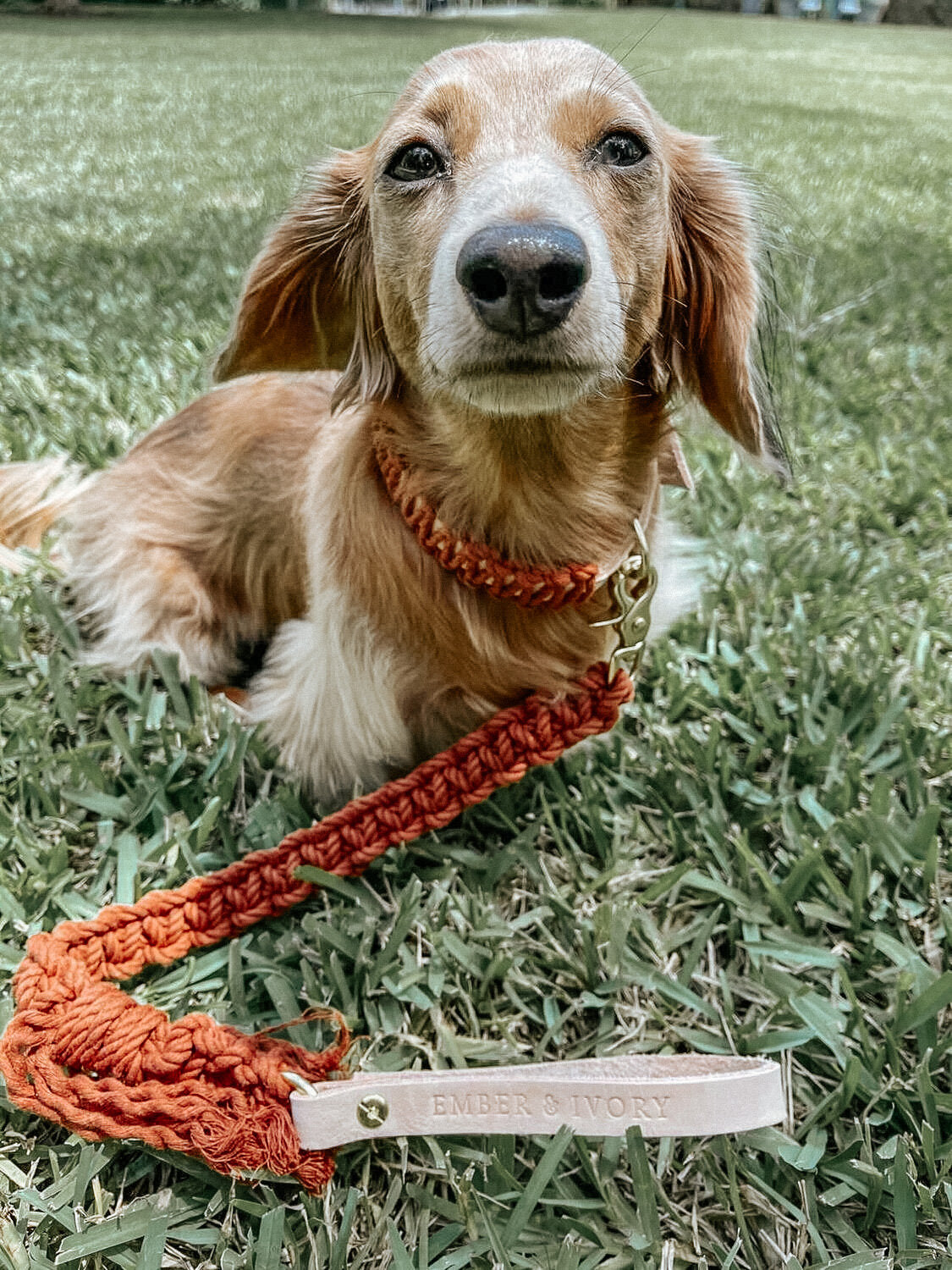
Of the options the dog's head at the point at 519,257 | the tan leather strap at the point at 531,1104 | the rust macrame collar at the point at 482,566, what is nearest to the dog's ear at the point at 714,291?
the dog's head at the point at 519,257

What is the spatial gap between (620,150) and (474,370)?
44 centimetres

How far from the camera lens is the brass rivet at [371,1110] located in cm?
117

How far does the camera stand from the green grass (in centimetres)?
115

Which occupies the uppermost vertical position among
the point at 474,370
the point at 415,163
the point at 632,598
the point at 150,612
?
the point at 415,163

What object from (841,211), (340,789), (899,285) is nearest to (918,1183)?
(340,789)

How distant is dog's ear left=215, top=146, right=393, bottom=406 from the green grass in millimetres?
279

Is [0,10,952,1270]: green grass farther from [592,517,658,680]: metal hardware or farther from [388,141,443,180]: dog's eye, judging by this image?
[388,141,443,180]: dog's eye

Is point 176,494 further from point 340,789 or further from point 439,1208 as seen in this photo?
point 439,1208

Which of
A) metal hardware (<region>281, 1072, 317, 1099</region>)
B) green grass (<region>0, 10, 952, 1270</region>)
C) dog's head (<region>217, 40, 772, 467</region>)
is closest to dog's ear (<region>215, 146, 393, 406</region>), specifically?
dog's head (<region>217, 40, 772, 467</region>)

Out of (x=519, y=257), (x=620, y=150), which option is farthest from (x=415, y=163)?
(x=519, y=257)

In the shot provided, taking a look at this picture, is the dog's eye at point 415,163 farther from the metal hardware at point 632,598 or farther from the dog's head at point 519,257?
the metal hardware at point 632,598

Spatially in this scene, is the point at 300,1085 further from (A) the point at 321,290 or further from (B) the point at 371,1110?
(A) the point at 321,290

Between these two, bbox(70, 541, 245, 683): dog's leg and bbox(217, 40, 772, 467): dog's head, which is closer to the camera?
bbox(217, 40, 772, 467): dog's head

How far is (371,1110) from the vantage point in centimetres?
117
